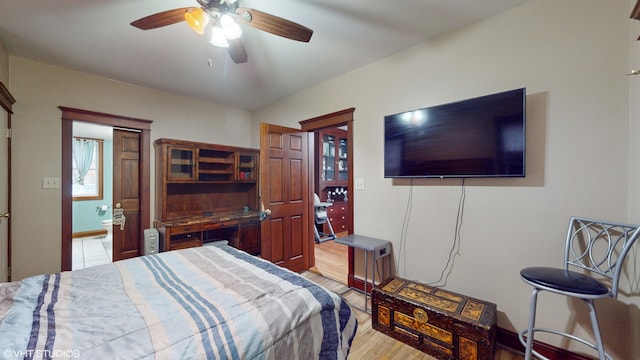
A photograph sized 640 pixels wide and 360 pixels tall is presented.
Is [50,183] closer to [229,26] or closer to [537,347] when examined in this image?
[229,26]

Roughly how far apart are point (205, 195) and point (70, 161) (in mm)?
1548

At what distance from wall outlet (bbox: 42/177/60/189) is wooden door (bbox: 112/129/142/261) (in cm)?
51

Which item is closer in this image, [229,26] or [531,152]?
[229,26]

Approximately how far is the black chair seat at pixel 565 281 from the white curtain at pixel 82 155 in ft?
25.2

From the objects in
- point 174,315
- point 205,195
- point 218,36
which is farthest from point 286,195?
point 174,315

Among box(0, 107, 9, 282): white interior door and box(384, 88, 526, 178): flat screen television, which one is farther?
box(0, 107, 9, 282): white interior door

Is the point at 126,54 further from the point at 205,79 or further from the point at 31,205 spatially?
the point at 31,205

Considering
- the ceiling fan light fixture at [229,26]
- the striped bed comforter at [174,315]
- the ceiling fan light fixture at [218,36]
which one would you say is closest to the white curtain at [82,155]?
the striped bed comforter at [174,315]

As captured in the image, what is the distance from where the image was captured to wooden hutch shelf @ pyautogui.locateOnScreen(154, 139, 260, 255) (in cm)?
325

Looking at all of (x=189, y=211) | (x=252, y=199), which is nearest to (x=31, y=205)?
(x=189, y=211)

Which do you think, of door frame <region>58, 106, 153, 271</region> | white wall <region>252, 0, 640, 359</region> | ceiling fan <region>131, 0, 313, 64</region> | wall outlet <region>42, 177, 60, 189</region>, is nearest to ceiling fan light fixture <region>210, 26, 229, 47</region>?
ceiling fan <region>131, 0, 313, 64</region>

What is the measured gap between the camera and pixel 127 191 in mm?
3268

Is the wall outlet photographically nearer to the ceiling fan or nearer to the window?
the ceiling fan

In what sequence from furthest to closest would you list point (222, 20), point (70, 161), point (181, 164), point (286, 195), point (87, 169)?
1. point (87, 169)
2. point (181, 164)
3. point (286, 195)
4. point (70, 161)
5. point (222, 20)
